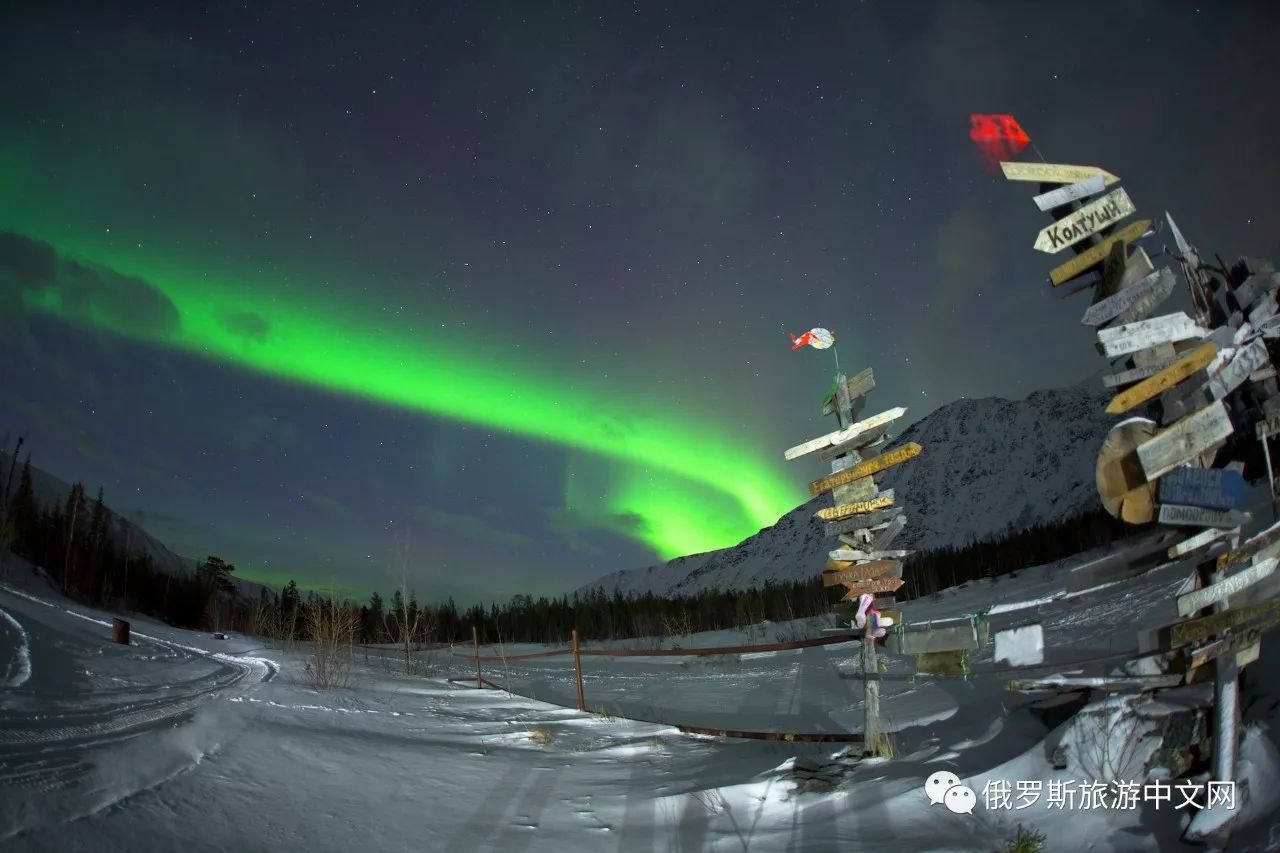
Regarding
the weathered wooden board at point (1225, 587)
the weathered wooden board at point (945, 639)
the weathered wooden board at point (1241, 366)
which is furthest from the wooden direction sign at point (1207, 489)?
the weathered wooden board at point (945, 639)

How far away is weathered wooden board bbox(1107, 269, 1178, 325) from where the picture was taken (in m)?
4.33

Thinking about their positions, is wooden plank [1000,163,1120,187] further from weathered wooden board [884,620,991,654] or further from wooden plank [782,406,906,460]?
weathered wooden board [884,620,991,654]

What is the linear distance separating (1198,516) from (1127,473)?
0.43m

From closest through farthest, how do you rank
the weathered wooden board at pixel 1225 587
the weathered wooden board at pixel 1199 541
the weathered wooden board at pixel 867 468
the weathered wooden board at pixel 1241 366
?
the weathered wooden board at pixel 1225 587, the weathered wooden board at pixel 1199 541, the weathered wooden board at pixel 1241 366, the weathered wooden board at pixel 867 468

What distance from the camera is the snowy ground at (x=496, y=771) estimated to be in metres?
3.94

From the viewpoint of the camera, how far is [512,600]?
52.2m

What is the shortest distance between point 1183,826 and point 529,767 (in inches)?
203

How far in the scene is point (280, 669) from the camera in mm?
14273

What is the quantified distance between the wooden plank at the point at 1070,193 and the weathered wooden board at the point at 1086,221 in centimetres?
10

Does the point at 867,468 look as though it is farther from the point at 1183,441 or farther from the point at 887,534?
the point at 1183,441

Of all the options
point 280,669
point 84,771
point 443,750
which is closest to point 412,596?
point 280,669

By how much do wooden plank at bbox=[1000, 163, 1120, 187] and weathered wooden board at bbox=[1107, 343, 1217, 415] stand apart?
4.59 feet

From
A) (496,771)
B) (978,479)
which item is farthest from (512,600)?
(978,479)

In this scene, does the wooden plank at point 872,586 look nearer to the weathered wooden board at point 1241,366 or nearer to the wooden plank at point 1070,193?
the weathered wooden board at point 1241,366
